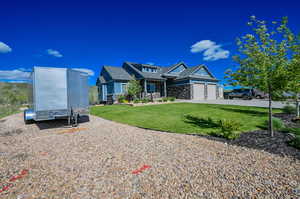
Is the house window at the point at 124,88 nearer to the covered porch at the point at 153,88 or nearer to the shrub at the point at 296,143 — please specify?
the covered porch at the point at 153,88

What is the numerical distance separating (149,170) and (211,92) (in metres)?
23.4

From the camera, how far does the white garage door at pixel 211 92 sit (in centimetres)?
2288

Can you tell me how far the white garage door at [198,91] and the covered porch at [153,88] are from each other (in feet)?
15.5

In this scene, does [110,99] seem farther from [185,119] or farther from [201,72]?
[201,72]

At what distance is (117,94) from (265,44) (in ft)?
56.4

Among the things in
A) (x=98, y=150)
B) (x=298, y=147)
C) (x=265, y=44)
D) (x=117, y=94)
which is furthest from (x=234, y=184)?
(x=117, y=94)

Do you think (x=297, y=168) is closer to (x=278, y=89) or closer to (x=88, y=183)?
(x=278, y=89)

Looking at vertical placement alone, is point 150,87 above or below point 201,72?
below

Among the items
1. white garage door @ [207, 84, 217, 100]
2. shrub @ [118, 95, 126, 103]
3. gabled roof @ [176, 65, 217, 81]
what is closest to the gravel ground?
shrub @ [118, 95, 126, 103]

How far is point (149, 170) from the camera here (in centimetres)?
275

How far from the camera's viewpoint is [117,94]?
63.2 ft

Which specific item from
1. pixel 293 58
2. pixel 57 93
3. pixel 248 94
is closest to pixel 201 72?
pixel 248 94

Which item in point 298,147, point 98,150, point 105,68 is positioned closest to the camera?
point 298,147

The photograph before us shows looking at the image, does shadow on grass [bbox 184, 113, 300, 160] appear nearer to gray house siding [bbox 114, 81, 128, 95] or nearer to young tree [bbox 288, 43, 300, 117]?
young tree [bbox 288, 43, 300, 117]
